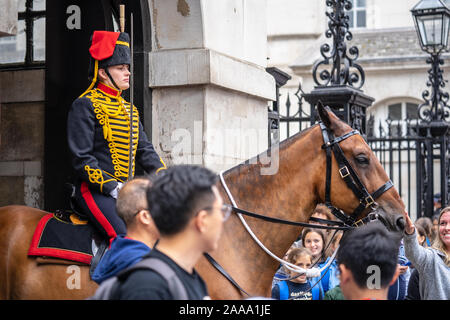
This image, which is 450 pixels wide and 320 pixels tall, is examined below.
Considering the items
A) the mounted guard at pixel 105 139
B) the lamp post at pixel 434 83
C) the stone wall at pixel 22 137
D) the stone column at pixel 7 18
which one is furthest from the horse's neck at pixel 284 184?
the lamp post at pixel 434 83

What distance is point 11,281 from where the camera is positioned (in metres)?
4.78

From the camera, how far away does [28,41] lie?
7.59 m

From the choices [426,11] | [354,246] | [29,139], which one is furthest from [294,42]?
[354,246]

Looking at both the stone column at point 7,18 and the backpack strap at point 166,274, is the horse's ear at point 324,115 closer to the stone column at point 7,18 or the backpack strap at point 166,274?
the stone column at point 7,18

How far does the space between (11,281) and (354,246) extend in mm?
2429

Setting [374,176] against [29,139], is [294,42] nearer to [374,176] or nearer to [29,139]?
[29,139]

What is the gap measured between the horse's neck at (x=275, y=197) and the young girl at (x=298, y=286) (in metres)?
1.18

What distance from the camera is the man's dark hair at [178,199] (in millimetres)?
2650

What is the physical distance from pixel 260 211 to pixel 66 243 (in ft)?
3.76

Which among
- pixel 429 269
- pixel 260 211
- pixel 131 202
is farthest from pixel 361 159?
pixel 131 202

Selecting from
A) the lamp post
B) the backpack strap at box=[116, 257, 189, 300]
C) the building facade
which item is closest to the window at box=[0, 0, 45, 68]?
the backpack strap at box=[116, 257, 189, 300]

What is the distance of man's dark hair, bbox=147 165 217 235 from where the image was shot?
8.70 feet

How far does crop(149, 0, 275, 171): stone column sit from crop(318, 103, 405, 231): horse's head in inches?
69.5

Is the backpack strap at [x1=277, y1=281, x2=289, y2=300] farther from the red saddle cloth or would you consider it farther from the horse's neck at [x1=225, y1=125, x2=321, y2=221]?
the red saddle cloth
